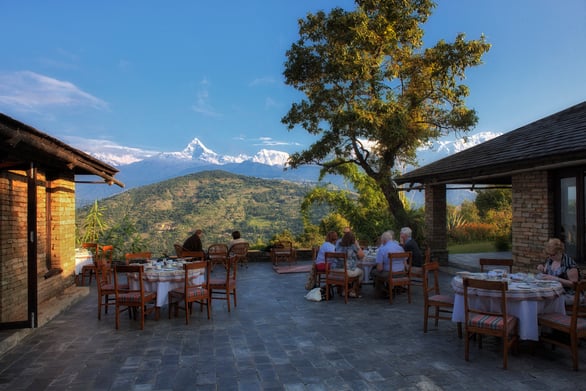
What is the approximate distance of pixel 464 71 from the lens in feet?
45.7

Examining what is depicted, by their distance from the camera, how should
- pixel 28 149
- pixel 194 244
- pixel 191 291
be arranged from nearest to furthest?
pixel 28 149
pixel 191 291
pixel 194 244

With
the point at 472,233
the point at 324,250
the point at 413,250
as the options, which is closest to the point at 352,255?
the point at 324,250

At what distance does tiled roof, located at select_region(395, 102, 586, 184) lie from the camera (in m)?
7.16

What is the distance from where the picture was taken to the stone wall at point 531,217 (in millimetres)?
8133

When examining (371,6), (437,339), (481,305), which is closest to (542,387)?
(481,305)

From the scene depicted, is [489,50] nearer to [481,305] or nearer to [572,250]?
[572,250]

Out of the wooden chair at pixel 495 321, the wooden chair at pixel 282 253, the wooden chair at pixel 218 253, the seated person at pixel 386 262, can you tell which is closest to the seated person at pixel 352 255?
the seated person at pixel 386 262

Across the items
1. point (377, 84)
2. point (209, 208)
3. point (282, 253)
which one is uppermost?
point (377, 84)

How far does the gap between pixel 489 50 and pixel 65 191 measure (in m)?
13.3

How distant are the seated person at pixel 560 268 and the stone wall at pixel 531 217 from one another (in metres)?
2.86

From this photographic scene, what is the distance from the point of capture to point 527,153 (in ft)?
26.5

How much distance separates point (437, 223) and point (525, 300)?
7.87m

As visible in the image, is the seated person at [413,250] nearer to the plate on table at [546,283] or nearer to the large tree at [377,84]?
the plate on table at [546,283]

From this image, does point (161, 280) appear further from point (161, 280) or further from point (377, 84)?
point (377, 84)
